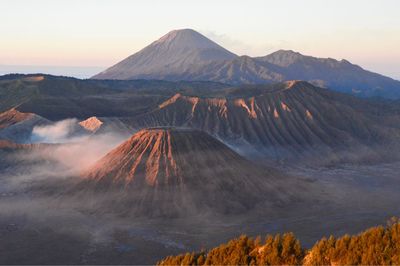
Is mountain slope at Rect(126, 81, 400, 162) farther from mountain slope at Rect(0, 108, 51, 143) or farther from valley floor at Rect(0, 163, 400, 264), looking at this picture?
valley floor at Rect(0, 163, 400, 264)

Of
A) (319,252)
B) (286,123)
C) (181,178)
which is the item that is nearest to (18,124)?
(181,178)

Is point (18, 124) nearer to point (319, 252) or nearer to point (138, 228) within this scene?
point (138, 228)

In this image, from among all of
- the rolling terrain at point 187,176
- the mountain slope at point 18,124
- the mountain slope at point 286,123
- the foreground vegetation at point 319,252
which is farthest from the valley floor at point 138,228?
the mountain slope at point 286,123

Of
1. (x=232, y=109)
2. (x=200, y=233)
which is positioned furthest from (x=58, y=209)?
(x=232, y=109)

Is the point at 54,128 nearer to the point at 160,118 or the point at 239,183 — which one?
the point at 160,118

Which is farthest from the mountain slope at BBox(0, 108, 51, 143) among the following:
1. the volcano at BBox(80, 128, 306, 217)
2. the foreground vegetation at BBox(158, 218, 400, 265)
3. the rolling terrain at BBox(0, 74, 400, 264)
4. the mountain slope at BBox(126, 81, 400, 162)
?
the foreground vegetation at BBox(158, 218, 400, 265)
